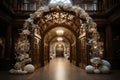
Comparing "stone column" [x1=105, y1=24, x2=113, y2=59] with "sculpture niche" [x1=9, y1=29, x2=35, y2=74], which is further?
"stone column" [x1=105, y1=24, x2=113, y2=59]

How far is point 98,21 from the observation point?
627 inches

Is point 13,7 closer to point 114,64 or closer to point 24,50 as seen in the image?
point 24,50

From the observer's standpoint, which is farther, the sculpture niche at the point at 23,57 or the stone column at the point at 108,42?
the stone column at the point at 108,42

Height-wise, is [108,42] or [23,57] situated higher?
[108,42]

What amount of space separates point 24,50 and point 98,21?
6304 mm

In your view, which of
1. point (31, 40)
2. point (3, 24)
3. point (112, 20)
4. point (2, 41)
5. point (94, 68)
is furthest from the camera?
point (2, 41)

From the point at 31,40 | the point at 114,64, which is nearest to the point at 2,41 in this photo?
the point at 31,40

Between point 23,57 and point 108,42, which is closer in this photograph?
point 23,57

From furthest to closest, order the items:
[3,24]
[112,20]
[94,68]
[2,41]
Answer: [2,41] → [3,24] → [112,20] → [94,68]

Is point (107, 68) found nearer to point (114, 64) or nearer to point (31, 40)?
point (114, 64)

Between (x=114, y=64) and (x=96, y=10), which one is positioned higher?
(x=96, y=10)

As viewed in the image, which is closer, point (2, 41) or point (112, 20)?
point (112, 20)

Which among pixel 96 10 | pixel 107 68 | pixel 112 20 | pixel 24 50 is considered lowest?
pixel 107 68

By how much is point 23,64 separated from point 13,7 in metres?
5.50
